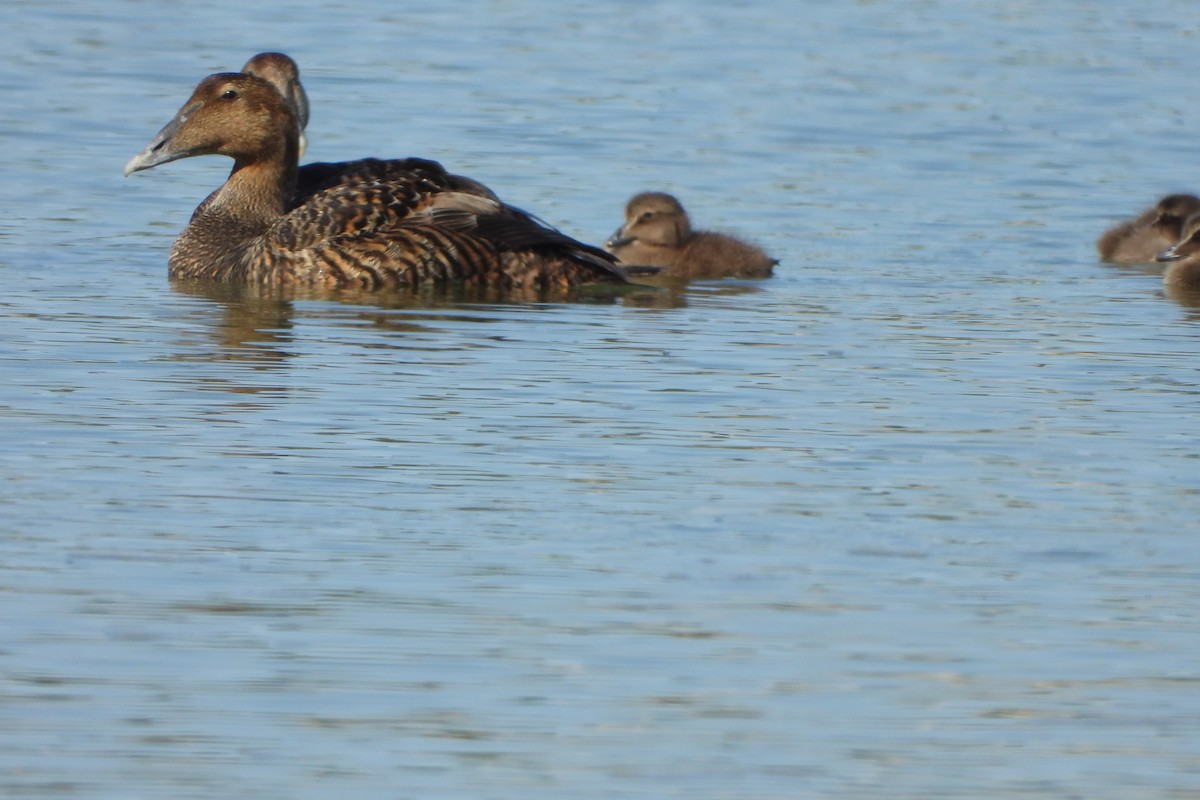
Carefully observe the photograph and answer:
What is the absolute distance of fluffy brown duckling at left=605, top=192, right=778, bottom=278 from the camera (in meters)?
12.4

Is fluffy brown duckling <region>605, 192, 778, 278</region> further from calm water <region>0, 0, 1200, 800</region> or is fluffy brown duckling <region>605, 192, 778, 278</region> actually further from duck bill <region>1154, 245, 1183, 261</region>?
duck bill <region>1154, 245, 1183, 261</region>

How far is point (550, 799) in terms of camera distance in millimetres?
4723

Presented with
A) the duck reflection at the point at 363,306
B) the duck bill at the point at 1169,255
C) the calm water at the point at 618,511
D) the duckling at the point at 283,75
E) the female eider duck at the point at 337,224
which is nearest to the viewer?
the calm water at the point at 618,511

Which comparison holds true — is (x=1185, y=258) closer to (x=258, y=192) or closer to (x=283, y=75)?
(x=258, y=192)

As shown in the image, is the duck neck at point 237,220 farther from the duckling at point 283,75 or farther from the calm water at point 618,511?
the duckling at point 283,75

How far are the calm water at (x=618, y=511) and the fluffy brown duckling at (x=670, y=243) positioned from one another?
348 millimetres

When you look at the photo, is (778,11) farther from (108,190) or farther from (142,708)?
(142,708)

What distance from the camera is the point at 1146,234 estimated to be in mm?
13023

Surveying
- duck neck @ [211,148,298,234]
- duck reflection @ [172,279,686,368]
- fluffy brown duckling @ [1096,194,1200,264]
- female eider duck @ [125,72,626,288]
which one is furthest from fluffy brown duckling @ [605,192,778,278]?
fluffy brown duckling @ [1096,194,1200,264]

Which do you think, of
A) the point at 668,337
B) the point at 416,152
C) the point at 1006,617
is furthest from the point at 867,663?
the point at 416,152

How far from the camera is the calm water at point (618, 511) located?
5.04 meters

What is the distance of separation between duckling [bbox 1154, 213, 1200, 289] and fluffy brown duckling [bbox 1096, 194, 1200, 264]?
4.2 inches

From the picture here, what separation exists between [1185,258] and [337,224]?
4236 millimetres

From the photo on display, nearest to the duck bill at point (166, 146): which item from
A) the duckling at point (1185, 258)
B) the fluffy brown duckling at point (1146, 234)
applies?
the fluffy brown duckling at point (1146, 234)
